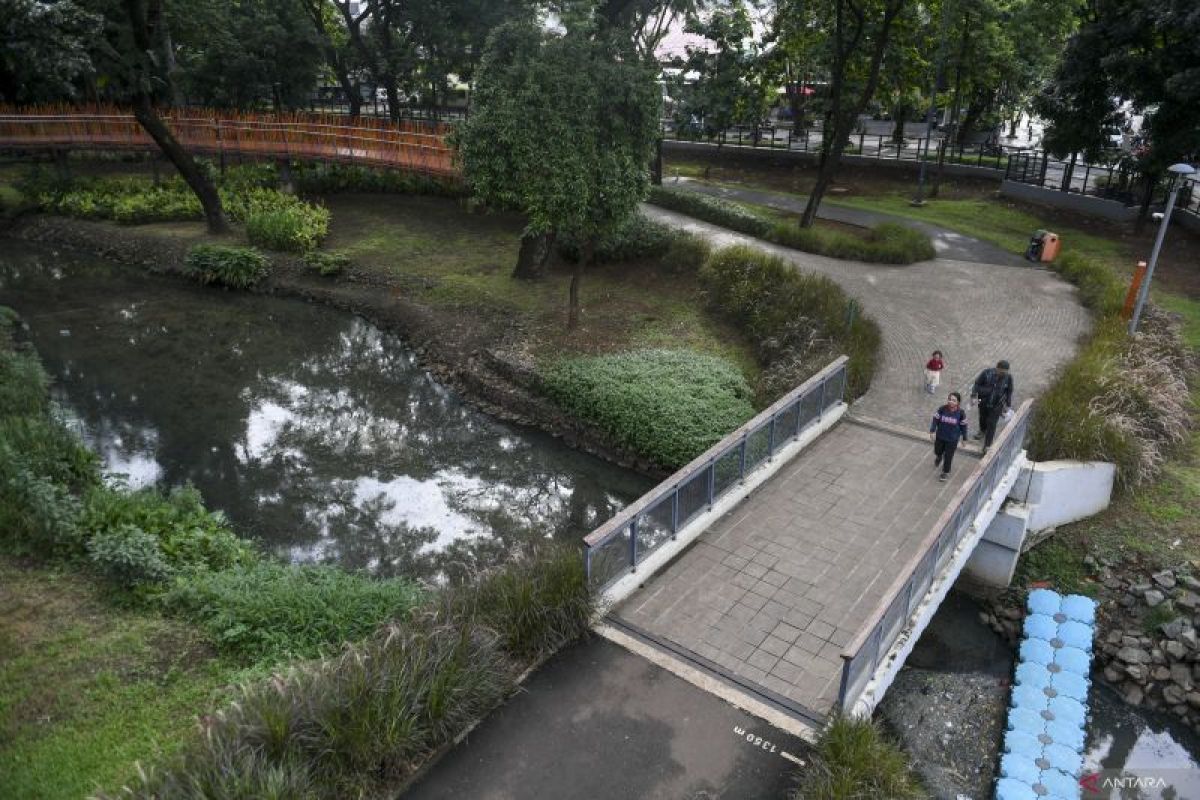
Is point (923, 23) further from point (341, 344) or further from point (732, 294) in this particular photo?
point (341, 344)

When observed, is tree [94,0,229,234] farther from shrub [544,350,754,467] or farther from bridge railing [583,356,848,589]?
bridge railing [583,356,848,589]

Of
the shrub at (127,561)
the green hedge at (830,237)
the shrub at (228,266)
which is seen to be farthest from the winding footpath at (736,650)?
the shrub at (228,266)

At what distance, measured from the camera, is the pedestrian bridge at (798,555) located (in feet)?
29.0

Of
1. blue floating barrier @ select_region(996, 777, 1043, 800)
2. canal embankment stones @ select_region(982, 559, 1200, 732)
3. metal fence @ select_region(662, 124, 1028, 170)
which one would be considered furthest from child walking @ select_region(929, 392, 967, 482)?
metal fence @ select_region(662, 124, 1028, 170)

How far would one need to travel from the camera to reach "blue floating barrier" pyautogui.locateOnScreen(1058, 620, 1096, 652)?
1133 cm

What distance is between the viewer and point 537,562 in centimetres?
951

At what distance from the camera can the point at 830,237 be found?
78.8 ft

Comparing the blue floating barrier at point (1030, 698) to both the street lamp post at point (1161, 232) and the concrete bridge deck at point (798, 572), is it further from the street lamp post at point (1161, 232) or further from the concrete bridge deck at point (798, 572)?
the street lamp post at point (1161, 232)

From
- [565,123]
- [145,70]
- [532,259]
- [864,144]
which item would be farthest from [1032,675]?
[864,144]

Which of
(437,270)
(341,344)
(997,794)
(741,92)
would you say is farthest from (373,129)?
(997,794)

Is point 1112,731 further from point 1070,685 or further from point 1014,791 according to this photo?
point 1014,791

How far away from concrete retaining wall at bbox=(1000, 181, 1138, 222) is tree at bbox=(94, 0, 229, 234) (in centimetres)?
2686

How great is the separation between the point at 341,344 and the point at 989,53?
23.6m

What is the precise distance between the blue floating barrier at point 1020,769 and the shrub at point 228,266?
22.4 metres
